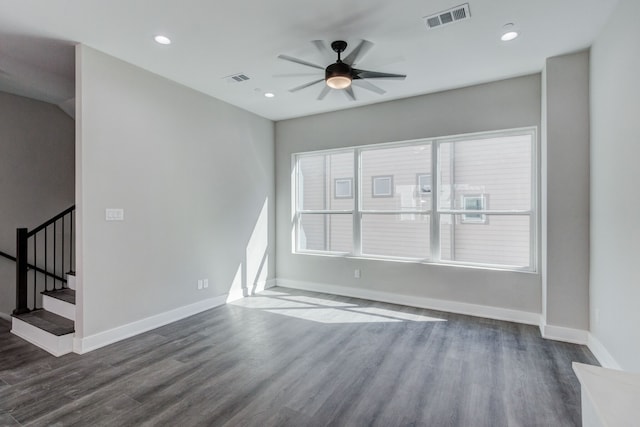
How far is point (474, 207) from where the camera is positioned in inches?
168

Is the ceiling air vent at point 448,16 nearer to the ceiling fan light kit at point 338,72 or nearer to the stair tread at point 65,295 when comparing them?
the ceiling fan light kit at point 338,72

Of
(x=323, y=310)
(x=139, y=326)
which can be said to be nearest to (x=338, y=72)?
(x=323, y=310)

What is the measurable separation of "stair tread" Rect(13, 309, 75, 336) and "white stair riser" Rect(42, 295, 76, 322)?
4 cm

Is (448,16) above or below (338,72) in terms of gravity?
above

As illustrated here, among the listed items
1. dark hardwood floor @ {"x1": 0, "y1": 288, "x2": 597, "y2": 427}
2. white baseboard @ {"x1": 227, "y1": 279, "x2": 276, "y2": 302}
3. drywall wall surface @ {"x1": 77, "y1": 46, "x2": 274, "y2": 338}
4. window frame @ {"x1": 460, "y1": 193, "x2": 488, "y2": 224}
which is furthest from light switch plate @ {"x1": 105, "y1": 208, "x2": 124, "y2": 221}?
window frame @ {"x1": 460, "y1": 193, "x2": 488, "y2": 224}

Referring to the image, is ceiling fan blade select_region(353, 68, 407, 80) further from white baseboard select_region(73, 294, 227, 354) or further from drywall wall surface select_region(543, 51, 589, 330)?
white baseboard select_region(73, 294, 227, 354)

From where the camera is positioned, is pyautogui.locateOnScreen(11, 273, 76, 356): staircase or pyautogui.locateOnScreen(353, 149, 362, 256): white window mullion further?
pyautogui.locateOnScreen(353, 149, 362, 256): white window mullion

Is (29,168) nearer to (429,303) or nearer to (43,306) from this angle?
(43,306)

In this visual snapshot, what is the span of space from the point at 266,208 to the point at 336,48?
3.19 meters

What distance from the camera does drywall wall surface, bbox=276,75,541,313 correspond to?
12.9ft

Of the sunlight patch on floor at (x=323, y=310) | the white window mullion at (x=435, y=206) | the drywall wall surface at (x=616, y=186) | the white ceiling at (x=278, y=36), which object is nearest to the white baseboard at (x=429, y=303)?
the sunlight patch on floor at (x=323, y=310)

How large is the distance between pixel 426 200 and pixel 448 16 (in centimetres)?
249

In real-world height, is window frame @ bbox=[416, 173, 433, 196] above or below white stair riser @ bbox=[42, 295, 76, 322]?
above

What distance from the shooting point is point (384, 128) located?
4.84 metres
